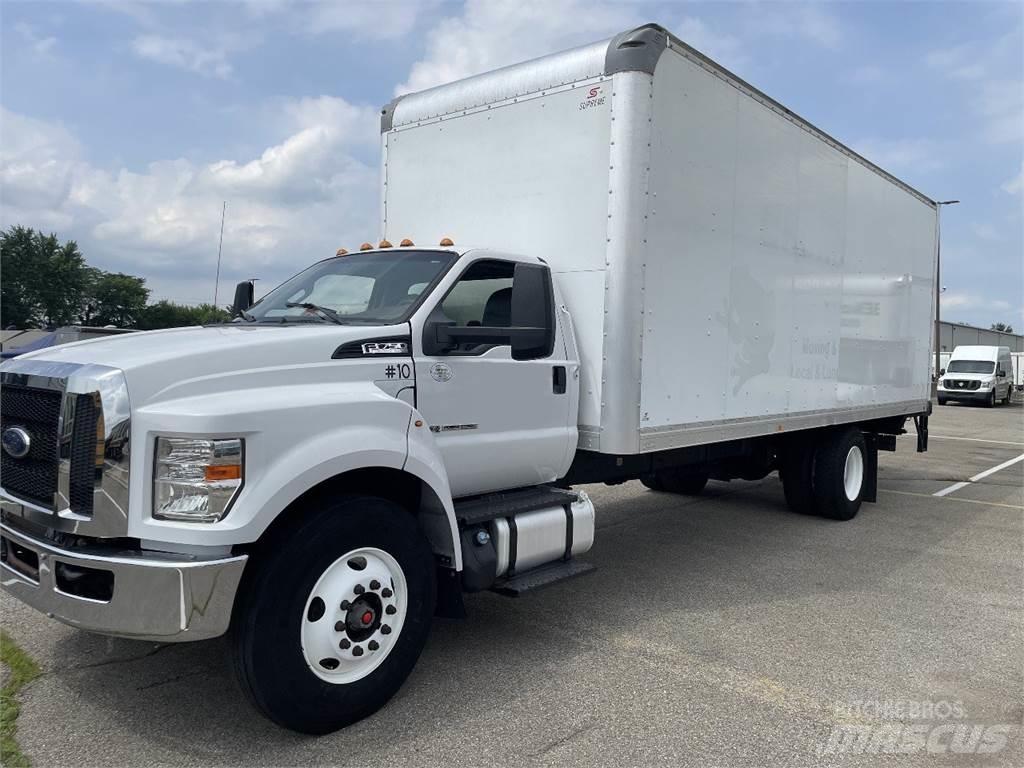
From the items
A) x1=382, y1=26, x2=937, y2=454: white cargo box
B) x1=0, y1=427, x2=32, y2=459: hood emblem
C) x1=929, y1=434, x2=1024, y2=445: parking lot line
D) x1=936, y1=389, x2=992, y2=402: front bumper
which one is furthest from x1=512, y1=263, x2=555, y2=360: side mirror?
x1=936, y1=389, x2=992, y2=402: front bumper

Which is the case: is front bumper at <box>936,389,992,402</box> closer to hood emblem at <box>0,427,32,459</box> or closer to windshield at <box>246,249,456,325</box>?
windshield at <box>246,249,456,325</box>

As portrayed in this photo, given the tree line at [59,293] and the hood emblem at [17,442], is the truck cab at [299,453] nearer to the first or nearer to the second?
the hood emblem at [17,442]

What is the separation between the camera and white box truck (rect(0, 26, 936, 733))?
10.4 ft

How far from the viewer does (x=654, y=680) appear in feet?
13.9

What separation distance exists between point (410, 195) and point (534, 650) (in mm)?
3554

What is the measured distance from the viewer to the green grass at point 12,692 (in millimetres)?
3240

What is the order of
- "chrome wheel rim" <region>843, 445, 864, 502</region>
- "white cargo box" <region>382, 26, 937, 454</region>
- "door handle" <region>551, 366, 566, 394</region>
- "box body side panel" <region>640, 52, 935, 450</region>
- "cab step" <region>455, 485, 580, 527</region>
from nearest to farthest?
"cab step" <region>455, 485, 580, 527</region> → "door handle" <region>551, 366, 566, 394</region> → "white cargo box" <region>382, 26, 937, 454</region> → "box body side panel" <region>640, 52, 935, 450</region> → "chrome wheel rim" <region>843, 445, 864, 502</region>

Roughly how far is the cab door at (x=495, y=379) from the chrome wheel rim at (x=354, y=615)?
0.79 metres

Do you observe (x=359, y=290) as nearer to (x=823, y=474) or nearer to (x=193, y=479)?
(x=193, y=479)

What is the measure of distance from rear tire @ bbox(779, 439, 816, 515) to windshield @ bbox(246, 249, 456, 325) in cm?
547

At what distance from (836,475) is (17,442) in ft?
→ 24.7

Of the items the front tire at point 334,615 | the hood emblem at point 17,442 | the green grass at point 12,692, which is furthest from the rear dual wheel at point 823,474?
the hood emblem at point 17,442

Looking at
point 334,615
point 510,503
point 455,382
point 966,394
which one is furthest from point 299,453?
point 966,394

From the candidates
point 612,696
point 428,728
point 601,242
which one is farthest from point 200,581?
point 601,242
